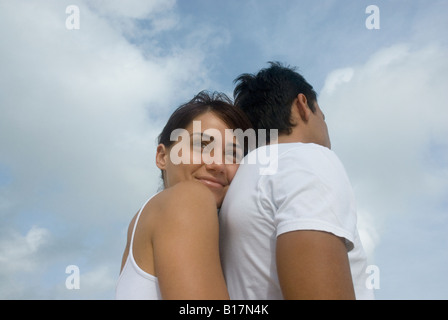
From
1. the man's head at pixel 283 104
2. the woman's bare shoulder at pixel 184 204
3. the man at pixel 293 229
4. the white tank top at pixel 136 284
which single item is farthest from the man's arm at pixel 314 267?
the man's head at pixel 283 104

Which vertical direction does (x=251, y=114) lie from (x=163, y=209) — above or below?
above

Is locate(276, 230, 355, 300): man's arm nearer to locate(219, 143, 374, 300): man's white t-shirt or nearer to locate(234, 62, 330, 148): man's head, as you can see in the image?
locate(219, 143, 374, 300): man's white t-shirt

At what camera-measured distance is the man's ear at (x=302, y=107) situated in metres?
3.20

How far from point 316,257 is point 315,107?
68.6 inches

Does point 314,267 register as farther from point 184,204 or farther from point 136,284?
point 136,284

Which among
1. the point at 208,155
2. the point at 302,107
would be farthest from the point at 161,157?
the point at 302,107

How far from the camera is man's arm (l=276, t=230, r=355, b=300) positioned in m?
1.90

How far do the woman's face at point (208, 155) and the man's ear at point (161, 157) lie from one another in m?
0.21

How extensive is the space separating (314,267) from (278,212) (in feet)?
1.19

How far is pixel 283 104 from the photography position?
10.7 ft

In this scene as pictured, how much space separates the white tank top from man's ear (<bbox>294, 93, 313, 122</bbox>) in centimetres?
162

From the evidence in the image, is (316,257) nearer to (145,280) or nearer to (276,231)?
(276,231)
